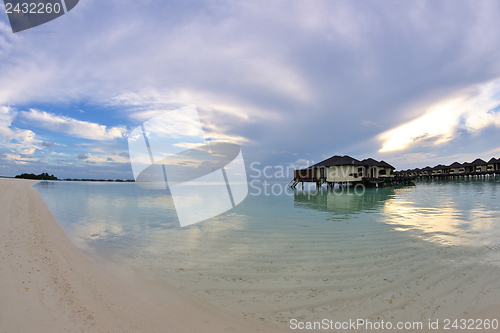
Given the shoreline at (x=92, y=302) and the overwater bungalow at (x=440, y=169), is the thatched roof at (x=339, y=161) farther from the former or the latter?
the overwater bungalow at (x=440, y=169)

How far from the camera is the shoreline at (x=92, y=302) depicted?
9.42 feet

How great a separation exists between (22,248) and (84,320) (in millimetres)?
4971

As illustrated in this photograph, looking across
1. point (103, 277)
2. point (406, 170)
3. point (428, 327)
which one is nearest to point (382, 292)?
point (428, 327)

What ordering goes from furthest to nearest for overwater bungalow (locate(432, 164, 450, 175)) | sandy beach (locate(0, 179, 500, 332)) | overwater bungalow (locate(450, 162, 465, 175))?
overwater bungalow (locate(432, 164, 450, 175)) → overwater bungalow (locate(450, 162, 465, 175)) → sandy beach (locate(0, 179, 500, 332))

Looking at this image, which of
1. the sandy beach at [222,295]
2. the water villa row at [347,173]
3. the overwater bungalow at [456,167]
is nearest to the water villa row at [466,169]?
the overwater bungalow at [456,167]

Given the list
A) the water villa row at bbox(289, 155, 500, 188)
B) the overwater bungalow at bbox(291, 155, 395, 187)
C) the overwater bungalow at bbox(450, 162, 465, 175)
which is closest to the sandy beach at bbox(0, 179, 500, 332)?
the overwater bungalow at bbox(291, 155, 395, 187)

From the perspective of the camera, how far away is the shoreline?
9.42 feet

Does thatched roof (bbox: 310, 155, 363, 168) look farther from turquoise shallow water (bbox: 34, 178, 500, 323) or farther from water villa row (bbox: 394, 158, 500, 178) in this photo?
turquoise shallow water (bbox: 34, 178, 500, 323)

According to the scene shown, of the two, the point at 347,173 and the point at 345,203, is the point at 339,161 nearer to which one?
the point at 347,173

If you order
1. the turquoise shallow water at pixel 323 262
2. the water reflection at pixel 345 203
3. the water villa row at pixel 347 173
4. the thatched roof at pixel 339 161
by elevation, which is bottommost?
the water reflection at pixel 345 203

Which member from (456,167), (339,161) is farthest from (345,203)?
(456,167)

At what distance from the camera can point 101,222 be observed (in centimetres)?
1185

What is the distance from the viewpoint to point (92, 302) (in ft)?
11.6

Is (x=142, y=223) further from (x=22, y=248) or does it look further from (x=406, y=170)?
(x=406, y=170)
